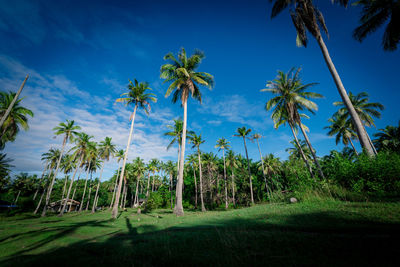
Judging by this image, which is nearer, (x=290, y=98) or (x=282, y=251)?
(x=282, y=251)

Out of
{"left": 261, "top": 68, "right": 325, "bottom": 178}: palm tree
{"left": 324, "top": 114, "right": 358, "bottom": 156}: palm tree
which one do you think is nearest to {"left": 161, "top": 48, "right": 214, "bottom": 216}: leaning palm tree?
{"left": 261, "top": 68, "right": 325, "bottom": 178}: palm tree

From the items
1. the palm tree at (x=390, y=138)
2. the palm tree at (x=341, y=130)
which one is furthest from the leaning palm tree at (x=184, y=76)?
the palm tree at (x=390, y=138)

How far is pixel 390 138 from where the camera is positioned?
28828 mm

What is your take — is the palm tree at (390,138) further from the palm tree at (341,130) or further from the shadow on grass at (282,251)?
the shadow on grass at (282,251)

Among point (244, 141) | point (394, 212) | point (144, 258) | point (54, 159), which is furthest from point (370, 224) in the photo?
point (54, 159)

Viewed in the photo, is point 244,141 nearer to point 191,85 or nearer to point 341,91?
point 191,85

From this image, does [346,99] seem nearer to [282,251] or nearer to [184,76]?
[282,251]

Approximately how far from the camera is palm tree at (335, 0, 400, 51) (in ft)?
31.6

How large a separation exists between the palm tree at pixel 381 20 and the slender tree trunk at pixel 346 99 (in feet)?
6.90

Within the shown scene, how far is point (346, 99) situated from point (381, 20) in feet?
19.0

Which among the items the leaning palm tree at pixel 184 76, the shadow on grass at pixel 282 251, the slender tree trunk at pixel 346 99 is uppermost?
the leaning palm tree at pixel 184 76

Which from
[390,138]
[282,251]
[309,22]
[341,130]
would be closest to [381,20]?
[309,22]

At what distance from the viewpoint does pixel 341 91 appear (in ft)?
35.2

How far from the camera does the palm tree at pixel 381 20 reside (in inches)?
380
